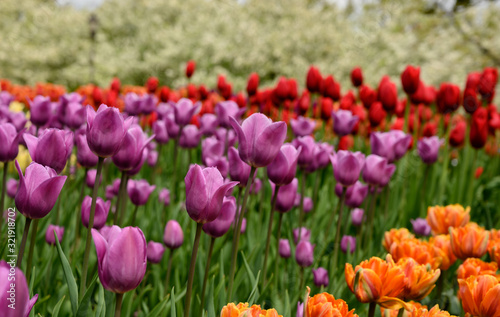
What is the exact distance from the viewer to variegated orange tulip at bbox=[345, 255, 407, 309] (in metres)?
1.17

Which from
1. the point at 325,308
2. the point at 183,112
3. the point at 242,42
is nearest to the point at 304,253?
the point at 325,308

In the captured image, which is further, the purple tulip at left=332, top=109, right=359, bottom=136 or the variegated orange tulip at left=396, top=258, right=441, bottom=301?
the purple tulip at left=332, top=109, right=359, bottom=136

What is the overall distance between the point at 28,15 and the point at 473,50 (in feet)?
59.7

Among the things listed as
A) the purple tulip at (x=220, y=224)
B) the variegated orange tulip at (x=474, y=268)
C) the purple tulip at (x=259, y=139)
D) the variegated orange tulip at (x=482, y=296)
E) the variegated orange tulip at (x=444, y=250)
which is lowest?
the variegated orange tulip at (x=444, y=250)

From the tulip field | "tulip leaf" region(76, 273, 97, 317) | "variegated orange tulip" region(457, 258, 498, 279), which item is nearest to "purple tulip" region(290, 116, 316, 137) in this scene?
the tulip field

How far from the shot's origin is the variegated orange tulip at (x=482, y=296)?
1184 millimetres

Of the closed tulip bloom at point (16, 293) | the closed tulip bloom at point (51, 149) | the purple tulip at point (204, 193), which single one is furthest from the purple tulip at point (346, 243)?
the closed tulip bloom at point (16, 293)

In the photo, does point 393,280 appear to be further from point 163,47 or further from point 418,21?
point 418,21

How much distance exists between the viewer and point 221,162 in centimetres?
198

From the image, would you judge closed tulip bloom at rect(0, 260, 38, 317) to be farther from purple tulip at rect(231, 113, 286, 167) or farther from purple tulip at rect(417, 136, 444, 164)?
purple tulip at rect(417, 136, 444, 164)

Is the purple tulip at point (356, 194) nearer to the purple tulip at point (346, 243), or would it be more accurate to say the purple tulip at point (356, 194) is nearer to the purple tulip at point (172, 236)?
the purple tulip at point (346, 243)

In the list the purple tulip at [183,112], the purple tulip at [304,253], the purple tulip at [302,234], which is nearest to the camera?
the purple tulip at [304,253]

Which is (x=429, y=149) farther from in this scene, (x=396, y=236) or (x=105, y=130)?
(x=105, y=130)

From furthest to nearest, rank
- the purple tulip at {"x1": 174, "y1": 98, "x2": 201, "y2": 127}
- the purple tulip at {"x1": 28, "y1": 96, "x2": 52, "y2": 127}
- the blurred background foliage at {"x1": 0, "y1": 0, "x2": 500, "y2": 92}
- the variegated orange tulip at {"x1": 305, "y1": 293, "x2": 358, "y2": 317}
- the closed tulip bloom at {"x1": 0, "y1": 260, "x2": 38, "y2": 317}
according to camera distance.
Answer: the blurred background foliage at {"x1": 0, "y1": 0, "x2": 500, "y2": 92} → the purple tulip at {"x1": 174, "y1": 98, "x2": 201, "y2": 127} → the purple tulip at {"x1": 28, "y1": 96, "x2": 52, "y2": 127} → the variegated orange tulip at {"x1": 305, "y1": 293, "x2": 358, "y2": 317} → the closed tulip bloom at {"x1": 0, "y1": 260, "x2": 38, "y2": 317}
